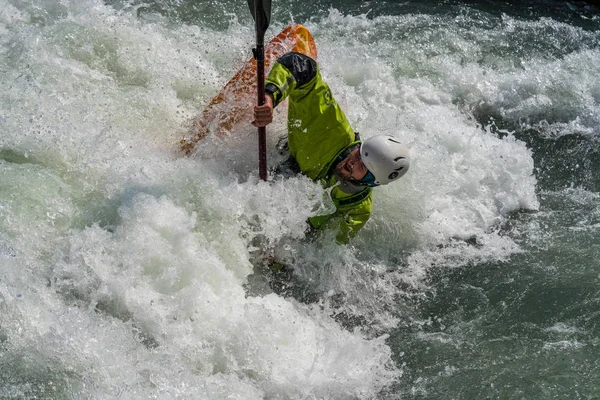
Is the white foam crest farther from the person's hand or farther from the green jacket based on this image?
the person's hand

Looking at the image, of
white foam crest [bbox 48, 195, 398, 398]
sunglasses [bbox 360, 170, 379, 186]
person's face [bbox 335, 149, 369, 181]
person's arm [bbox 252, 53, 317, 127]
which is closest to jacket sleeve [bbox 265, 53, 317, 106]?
person's arm [bbox 252, 53, 317, 127]

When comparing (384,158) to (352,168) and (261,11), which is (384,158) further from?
(261,11)

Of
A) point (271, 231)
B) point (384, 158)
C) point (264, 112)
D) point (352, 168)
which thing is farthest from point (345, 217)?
point (264, 112)

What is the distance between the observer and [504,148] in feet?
19.8

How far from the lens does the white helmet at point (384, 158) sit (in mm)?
4137

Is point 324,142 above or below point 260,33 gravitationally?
below

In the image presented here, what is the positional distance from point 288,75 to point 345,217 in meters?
1.02

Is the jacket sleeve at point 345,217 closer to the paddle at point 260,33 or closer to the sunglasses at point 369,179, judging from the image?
the sunglasses at point 369,179

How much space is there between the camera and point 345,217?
4582 millimetres

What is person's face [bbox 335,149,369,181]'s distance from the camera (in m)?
4.31

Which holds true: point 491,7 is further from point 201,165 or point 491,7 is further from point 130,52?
point 201,165

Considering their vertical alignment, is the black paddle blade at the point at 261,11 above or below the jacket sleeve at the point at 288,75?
above

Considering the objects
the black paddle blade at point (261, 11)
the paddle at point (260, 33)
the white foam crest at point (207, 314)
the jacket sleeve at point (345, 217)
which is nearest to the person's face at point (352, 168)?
the jacket sleeve at point (345, 217)

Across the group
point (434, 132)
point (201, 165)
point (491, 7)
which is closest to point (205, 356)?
point (201, 165)
